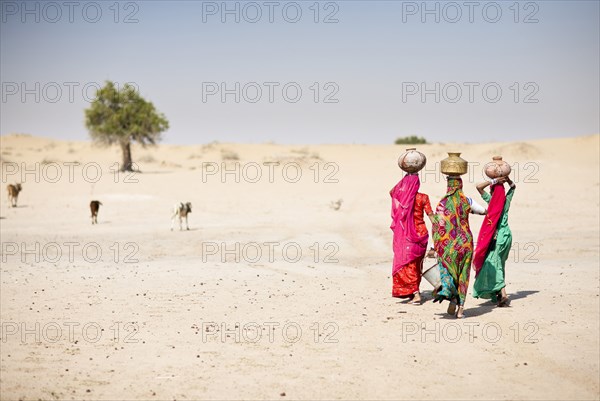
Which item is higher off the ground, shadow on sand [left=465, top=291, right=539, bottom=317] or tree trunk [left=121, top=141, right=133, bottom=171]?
tree trunk [left=121, top=141, right=133, bottom=171]

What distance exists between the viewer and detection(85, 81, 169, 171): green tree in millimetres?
45969

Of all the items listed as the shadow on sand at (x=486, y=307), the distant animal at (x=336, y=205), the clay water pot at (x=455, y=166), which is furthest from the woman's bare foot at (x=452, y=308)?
the distant animal at (x=336, y=205)

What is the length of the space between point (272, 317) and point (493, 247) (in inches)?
139

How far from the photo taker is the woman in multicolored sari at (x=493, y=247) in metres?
10.7

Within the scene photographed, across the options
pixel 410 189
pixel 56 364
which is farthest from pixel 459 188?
pixel 56 364

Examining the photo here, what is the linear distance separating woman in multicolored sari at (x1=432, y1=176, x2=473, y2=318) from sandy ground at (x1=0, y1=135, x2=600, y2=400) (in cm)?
48

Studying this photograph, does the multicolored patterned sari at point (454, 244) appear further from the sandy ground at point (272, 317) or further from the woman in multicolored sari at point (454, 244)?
the sandy ground at point (272, 317)

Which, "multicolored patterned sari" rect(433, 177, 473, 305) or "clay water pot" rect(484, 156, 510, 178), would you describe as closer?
"multicolored patterned sari" rect(433, 177, 473, 305)

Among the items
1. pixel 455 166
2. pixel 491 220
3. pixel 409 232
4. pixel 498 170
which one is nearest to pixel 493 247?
pixel 491 220

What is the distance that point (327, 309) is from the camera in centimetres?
1081

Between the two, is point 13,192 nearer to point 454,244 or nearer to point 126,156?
point 126,156

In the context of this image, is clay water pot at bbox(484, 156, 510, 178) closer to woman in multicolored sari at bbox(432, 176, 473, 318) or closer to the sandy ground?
woman in multicolored sari at bbox(432, 176, 473, 318)

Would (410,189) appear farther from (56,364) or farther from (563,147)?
(563,147)

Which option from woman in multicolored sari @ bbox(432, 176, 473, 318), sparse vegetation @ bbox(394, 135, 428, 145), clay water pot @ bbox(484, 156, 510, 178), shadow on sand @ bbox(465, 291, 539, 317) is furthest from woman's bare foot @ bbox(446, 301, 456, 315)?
sparse vegetation @ bbox(394, 135, 428, 145)
